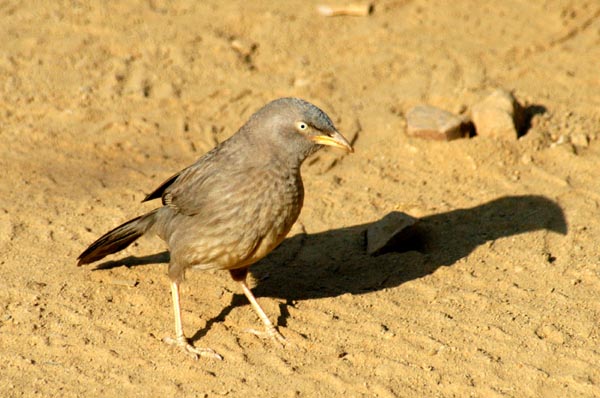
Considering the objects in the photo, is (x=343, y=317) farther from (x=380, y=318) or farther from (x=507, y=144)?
(x=507, y=144)

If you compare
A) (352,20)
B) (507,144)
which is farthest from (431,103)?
(352,20)

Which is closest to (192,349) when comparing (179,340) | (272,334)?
(179,340)

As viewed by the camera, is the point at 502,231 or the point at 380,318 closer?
the point at 380,318

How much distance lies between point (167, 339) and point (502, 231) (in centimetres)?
326

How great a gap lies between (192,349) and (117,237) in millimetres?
1256

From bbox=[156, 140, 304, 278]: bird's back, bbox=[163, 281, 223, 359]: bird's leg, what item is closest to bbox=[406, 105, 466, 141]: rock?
bbox=[156, 140, 304, 278]: bird's back

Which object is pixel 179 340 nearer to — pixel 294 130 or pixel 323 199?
pixel 294 130

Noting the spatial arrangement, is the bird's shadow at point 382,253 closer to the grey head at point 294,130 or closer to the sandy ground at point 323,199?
the sandy ground at point 323,199

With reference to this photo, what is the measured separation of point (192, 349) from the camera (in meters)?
6.24

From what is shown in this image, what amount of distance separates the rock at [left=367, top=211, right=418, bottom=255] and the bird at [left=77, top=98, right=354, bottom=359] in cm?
136

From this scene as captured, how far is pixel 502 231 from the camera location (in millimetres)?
7887

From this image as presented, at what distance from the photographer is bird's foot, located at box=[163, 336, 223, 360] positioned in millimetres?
6215

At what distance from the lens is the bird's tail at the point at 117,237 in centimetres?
691

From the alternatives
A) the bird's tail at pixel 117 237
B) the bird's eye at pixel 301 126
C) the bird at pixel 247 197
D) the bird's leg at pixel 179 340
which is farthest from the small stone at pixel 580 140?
the bird's leg at pixel 179 340
